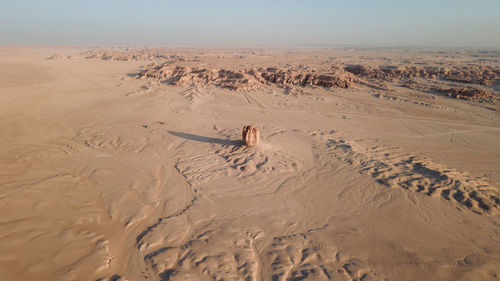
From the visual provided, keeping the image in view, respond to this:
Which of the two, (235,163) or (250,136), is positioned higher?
(250,136)

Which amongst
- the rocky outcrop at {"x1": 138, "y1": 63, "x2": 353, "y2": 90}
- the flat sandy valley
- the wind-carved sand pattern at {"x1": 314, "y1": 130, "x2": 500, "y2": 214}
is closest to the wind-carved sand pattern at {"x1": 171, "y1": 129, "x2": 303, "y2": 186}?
the flat sandy valley

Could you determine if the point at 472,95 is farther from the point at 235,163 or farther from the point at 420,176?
the point at 235,163

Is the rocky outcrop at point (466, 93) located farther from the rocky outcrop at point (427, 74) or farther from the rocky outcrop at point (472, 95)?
the rocky outcrop at point (427, 74)

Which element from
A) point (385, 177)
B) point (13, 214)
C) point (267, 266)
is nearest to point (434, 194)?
point (385, 177)

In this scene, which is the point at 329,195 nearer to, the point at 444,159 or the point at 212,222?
the point at 212,222

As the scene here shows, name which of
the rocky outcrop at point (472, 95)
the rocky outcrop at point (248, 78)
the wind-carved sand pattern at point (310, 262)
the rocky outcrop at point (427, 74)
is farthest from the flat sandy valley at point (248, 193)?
the rocky outcrop at point (427, 74)

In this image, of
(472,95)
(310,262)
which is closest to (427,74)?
(472,95)

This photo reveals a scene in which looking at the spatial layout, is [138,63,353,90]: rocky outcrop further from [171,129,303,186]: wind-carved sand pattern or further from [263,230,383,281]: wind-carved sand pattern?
[263,230,383,281]: wind-carved sand pattern
